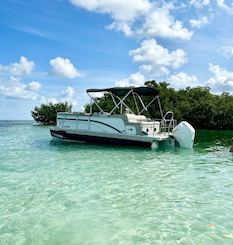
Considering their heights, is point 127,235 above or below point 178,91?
below

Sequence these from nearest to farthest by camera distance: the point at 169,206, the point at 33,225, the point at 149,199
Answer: the point at 33,225 < the point at 169,206 < the point at 149,199

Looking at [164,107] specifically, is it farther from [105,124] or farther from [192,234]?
[192,234]

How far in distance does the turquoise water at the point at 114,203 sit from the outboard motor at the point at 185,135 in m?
6.40

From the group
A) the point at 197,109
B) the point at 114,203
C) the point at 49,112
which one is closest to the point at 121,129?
the point at 114,203

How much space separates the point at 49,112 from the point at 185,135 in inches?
2052

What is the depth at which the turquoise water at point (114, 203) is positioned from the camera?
6.16 meters

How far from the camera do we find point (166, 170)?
13125 millimetres

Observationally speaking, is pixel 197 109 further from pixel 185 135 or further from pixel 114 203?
pixel 114 203

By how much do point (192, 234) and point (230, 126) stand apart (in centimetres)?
4964

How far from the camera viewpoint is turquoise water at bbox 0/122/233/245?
6156 mm

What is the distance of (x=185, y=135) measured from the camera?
21.2 m

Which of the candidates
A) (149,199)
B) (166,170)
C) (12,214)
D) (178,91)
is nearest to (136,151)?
(166,170)

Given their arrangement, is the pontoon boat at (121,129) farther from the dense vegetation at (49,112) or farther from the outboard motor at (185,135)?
the dense vegetation at (49,112)

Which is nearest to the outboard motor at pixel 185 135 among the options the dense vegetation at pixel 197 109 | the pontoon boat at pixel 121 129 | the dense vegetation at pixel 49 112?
the pontoon boat at pixel 121 129
